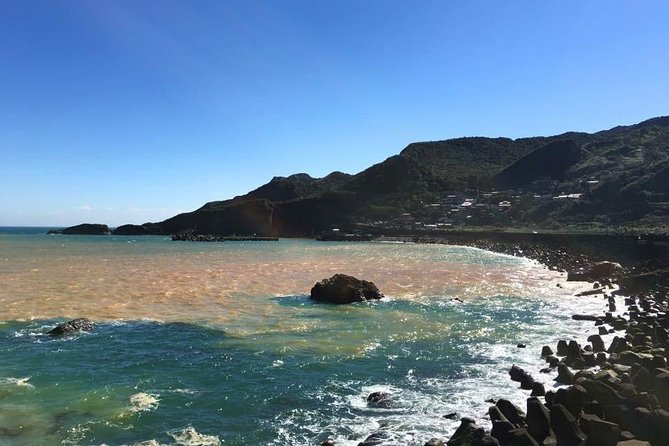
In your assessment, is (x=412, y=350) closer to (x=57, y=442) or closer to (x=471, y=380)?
(x=471, y=380)

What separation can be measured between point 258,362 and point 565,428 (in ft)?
36.2

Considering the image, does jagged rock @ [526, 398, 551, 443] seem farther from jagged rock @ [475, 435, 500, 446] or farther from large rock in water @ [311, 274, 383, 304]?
large rock in water @ [311, 274, 383, 304]

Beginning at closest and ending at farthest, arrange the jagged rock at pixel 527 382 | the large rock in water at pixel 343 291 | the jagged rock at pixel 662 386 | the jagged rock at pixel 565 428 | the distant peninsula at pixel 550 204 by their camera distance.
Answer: the jagged rock at pixel 565 428
the jagged rock at pixel 662 386
the jagged rock at pixel 527 382
the large rock in water at pixel 343 291
the distant peninsula at pixel 550 204

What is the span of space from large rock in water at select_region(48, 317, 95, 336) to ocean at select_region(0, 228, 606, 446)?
0.75 meters

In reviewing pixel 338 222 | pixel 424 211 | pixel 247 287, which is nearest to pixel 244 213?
pixel 338 222

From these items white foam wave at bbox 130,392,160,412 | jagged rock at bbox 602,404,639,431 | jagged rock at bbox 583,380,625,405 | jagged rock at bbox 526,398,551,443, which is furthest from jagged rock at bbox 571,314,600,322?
white foam wave at bbox 130,392,160,412

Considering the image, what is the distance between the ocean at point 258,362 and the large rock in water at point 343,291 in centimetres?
141

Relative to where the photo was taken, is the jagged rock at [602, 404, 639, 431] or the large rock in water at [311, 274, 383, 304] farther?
the large rock in water at [311, 274, 383, 304]

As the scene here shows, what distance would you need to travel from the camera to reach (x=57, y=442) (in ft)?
37.7

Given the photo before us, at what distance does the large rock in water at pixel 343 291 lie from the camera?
106 ft

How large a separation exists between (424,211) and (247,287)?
14957 cm

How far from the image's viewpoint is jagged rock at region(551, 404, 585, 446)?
1034cm

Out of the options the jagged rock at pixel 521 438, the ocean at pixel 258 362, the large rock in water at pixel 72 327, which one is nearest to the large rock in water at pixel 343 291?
the ocean at pixel 258 362

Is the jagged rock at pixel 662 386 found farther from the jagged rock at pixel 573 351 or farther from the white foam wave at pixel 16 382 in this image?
the white foam wave at pixel 16 382
